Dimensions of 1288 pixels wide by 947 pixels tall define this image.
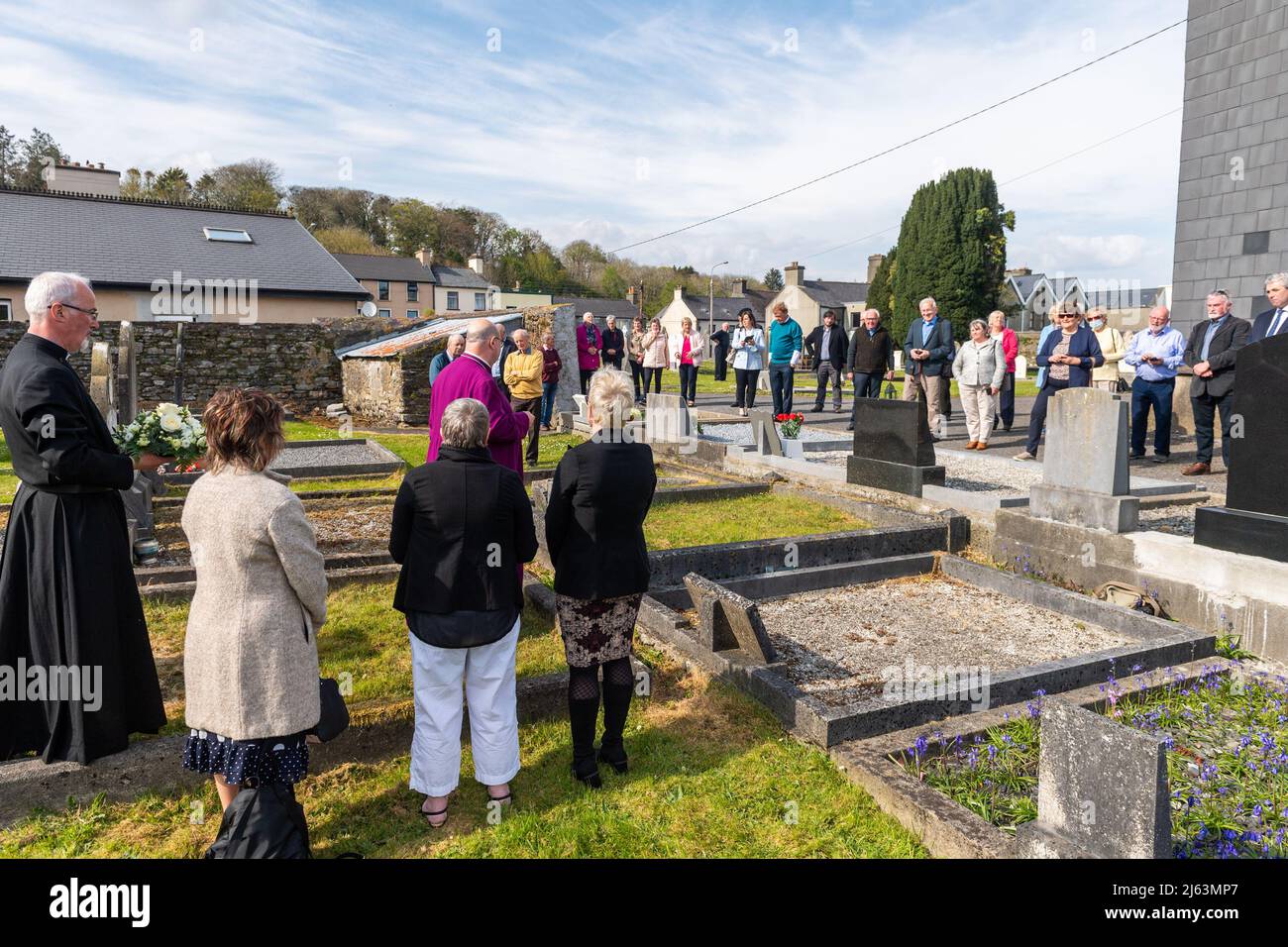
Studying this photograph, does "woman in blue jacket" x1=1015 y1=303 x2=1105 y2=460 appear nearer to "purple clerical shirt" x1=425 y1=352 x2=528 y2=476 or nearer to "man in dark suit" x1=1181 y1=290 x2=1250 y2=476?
"man in dark suit" x1=1181 y1=290 x2=1250 y2=476

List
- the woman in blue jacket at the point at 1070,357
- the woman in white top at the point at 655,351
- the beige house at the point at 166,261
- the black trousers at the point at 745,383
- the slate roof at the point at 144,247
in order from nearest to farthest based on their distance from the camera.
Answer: the woman in blue jacket at the point at 1070,357
the black trousers at the point at 745,383
the woman in white top at the point at 655,351
the beige house at the point at 166,261
the slate roof at the point at 144,247

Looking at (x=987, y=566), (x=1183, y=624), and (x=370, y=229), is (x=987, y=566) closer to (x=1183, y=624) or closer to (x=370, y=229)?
(x=1183, y=624)

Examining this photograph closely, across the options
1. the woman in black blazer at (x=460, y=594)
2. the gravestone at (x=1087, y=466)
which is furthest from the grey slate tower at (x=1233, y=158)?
the woman in black blazer at (x=460, y=594)

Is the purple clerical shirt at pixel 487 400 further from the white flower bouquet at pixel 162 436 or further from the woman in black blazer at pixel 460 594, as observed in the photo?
the woman in black blazer at pixel 460 594

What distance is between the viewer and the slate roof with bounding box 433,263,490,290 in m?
63.5

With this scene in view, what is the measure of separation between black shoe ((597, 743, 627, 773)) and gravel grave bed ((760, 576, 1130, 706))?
141cm

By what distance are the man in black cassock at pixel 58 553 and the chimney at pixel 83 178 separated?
121ft

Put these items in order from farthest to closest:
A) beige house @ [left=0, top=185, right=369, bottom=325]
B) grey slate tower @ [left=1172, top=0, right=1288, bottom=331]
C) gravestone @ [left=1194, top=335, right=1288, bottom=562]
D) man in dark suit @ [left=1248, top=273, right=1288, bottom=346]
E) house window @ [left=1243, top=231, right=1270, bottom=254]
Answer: beige house @ [left=0, top=185, right=369, bottom=325]
house window @ [left=1243, top=231, right=1270, bottom=254]
grey slate tower @ [left=1172, top=0, right=1288, bottom=331]
man in dark suit @ [left=1248, top=273, right=1288, bottom=346]
gravestone @ [left=1194, top=335, right=1288, bottom=562]

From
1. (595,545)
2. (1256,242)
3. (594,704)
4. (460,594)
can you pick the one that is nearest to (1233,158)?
(1256,242)

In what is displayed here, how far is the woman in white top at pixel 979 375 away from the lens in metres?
11.7

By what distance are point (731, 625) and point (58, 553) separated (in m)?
3.45

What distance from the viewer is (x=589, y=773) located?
3.77m

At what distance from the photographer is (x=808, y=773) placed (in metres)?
3.86

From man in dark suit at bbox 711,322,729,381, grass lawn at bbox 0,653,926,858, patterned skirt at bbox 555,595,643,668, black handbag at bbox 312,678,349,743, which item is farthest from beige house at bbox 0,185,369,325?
black handbag at bbox 312,678,349,743
